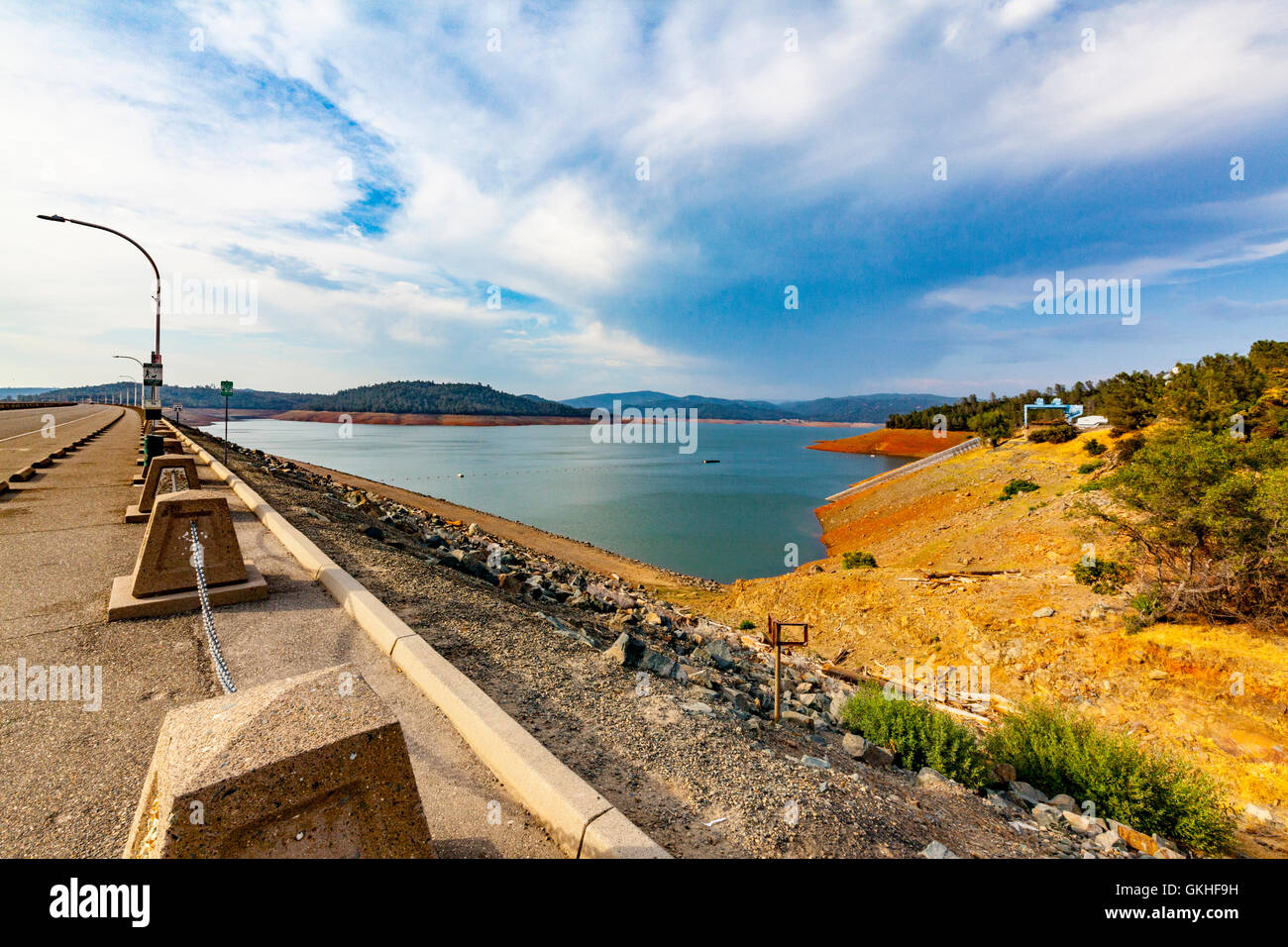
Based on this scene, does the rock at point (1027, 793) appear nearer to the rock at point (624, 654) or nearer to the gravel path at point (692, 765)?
the gravel path at point (692, 765)

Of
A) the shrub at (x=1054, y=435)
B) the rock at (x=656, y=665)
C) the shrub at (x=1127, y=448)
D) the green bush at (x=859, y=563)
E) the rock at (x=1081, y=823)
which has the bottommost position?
the green bush at (x=859, y=563)

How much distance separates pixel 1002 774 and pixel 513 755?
5.81m

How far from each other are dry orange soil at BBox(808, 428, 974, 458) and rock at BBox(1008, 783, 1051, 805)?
77760 millimetres

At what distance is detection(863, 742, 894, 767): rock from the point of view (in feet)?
18.9

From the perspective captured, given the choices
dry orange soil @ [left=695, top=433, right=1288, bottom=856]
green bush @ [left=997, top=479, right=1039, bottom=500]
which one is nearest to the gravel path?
dry orange soil @ [left=695, top=433, right=1288, bottom=856]

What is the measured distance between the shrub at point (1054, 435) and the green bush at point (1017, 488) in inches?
524

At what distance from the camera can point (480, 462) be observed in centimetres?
8688

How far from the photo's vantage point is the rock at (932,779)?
530 centimetres

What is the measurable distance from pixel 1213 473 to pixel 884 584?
818 centimetres

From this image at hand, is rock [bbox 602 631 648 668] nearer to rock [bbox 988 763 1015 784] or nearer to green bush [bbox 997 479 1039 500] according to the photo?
rock [bbox 988 763 1015 784]

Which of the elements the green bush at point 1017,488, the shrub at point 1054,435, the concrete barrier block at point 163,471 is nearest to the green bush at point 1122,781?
the concrete barrier block at point 163,471

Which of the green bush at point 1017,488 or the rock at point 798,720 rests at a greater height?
the green bush at point 1017,488
